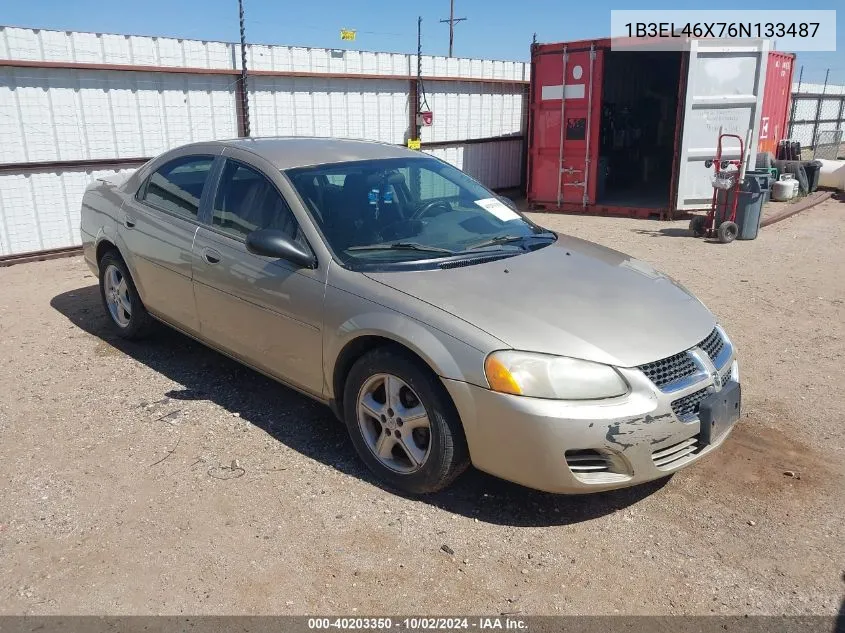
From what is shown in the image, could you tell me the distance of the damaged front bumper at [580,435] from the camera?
294 centimetres

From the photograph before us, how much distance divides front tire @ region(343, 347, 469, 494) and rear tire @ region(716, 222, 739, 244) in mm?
7789

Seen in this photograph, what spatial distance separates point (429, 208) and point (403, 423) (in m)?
1.45

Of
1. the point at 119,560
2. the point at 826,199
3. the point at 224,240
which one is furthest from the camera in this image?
the point at 826,199

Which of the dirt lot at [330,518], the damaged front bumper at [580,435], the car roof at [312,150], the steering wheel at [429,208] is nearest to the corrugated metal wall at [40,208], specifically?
the dirt lot at [330,518]

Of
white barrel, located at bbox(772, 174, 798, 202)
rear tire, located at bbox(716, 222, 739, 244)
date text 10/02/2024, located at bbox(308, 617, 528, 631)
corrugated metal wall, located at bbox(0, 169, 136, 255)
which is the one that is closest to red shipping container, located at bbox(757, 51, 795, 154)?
white barrel, located at bbox(772, 174, 798, 202)

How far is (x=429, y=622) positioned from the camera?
2.68 m

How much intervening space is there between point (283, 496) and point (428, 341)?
1.12m

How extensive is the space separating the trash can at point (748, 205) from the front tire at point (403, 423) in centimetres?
810

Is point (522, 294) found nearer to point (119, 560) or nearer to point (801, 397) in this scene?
point (119, 560)

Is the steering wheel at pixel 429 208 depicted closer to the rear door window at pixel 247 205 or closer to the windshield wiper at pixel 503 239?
the windshield wiper at pixel 503 239

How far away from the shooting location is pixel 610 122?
15398 millimetres

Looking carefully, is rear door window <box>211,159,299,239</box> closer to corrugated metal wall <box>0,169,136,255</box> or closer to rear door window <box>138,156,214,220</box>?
rear door window <box>138,156,214,220</box>

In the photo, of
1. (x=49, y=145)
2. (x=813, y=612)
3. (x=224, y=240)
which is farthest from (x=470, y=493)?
(x=49, y=145)

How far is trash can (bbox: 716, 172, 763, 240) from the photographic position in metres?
9.73
